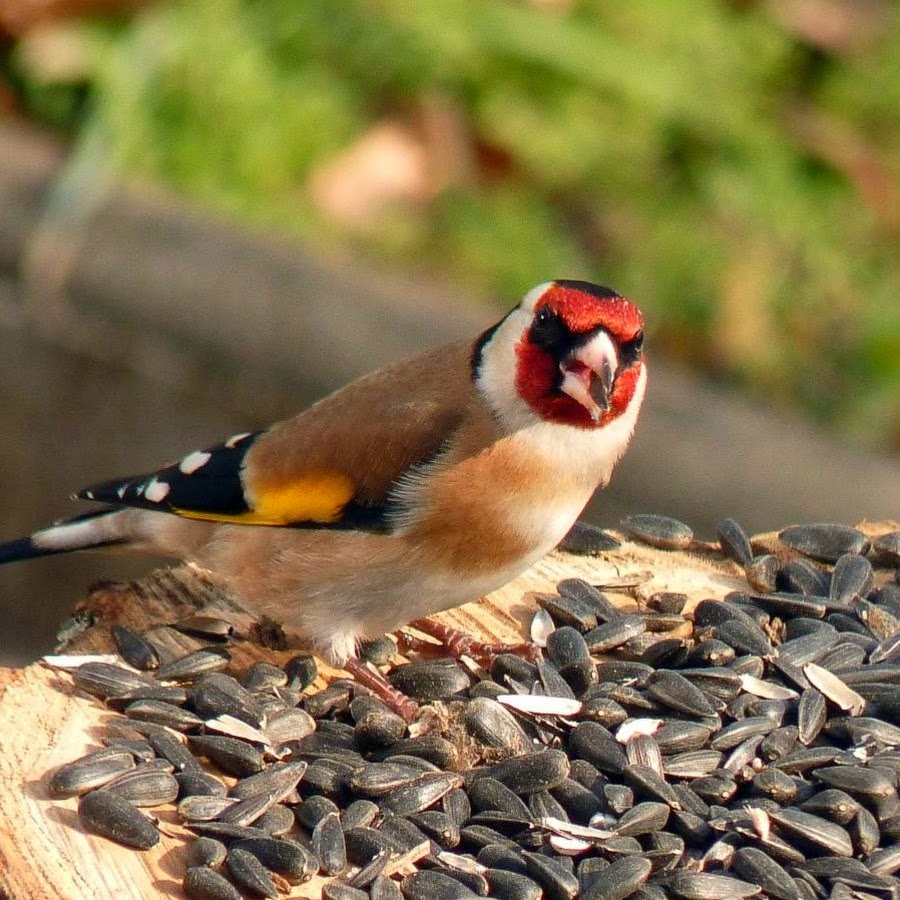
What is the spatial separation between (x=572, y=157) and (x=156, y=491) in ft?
11.6

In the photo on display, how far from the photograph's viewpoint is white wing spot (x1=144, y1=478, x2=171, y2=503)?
12.8 ft

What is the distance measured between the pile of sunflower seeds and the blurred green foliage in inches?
124

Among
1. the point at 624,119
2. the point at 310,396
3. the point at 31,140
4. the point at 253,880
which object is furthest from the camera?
the point at 624,119

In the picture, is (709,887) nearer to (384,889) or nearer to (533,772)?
(533,772)

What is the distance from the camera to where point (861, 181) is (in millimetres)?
7328

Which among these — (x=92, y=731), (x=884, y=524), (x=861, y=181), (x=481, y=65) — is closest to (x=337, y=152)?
(x=481, y=65)

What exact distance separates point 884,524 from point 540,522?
3.68 feet

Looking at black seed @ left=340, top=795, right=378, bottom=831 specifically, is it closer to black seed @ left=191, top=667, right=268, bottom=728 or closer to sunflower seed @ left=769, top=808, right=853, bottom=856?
black seed @ left=191, top=667, right=268, bottom=728

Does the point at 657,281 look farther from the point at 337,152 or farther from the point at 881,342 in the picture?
the point at 337,152

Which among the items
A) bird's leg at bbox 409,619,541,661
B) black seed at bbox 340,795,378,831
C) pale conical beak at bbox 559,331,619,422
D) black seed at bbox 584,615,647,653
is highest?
pale conical beak at bbox 559,331,619,422

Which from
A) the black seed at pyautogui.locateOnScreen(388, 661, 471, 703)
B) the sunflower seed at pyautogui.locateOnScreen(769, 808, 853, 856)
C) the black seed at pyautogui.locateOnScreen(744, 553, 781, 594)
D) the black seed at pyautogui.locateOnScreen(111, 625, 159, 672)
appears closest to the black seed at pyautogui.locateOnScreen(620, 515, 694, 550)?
the black seed at pyautogui.locateOnScreen(744, 553, 781, 594)

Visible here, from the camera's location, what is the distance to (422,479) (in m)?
3.72

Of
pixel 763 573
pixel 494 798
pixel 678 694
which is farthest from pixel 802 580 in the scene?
pixel 494 798

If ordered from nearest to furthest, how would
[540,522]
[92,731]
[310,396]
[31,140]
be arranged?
[92,731]
[540,522]
[310,396]
[31,140]
